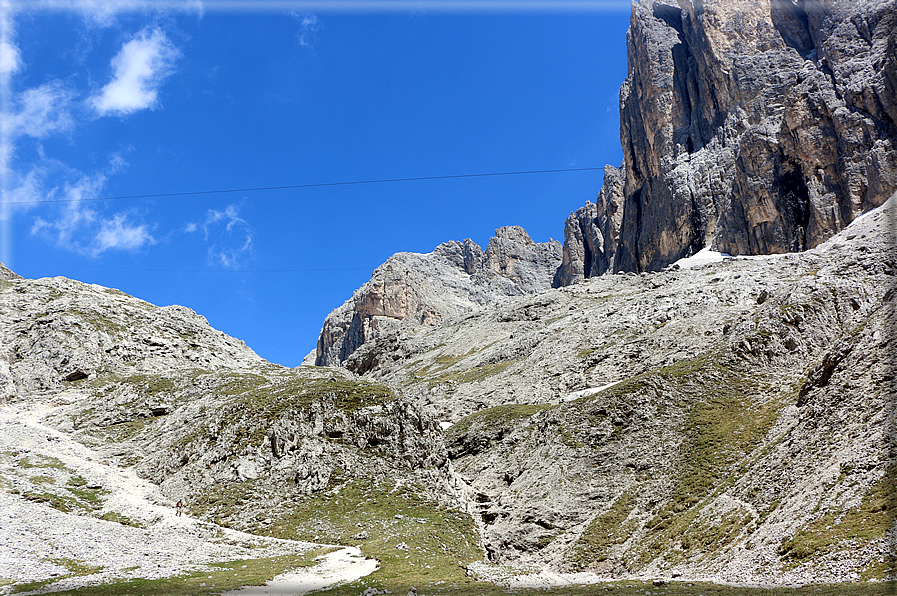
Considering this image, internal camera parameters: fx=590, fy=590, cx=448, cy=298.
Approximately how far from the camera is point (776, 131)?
161 m

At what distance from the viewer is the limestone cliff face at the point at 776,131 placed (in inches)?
5541

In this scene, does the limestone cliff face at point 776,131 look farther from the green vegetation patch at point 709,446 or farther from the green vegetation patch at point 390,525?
the green vegetation patch at point 390,525

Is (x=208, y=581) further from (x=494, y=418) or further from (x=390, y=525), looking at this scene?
(x=494, y=418)

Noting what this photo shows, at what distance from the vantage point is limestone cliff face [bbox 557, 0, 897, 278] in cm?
14075

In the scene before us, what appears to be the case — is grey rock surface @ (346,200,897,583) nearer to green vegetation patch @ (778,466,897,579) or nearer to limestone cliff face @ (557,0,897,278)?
green vegetation patch @ (778,466,897,579)

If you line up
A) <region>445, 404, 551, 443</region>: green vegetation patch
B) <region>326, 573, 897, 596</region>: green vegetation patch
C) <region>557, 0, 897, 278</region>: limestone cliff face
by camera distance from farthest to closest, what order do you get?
<region>557, 0, 897, 278</region>: limestone cliff face, <region>445, 404, 551, 443</region>: green vegetation patch, <region>326, 573, 897, 596</region>: green vegetation patch

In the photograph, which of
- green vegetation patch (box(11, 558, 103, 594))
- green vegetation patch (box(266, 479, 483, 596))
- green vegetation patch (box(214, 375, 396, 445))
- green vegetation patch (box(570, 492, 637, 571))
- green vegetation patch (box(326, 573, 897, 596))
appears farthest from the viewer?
green vegetation patch (box(214, 375, 396, 445))

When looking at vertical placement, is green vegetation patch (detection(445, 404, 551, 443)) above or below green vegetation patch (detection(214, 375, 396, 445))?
below

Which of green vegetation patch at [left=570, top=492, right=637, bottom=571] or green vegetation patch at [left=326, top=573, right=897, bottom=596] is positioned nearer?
green vegetation patch at [left=326, top=573, right=897, bottom=596]

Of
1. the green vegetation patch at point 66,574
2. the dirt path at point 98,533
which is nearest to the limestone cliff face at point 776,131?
the dirt path at point 98,533

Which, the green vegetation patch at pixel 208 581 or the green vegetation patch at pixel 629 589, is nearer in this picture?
the green vegetation patch at pixel 629 589

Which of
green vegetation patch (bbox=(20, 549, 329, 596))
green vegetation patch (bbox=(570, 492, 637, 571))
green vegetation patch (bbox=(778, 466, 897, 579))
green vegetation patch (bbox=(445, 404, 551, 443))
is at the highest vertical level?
green vegetation patch (bbox=(445, 404, 551, 443))

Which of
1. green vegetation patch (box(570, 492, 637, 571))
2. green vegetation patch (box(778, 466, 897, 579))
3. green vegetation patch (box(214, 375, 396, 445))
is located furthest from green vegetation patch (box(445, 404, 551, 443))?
green vegetation patch (box(778, 466, 897, 579))

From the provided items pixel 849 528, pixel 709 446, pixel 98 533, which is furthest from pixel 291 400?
pixel 849 528
